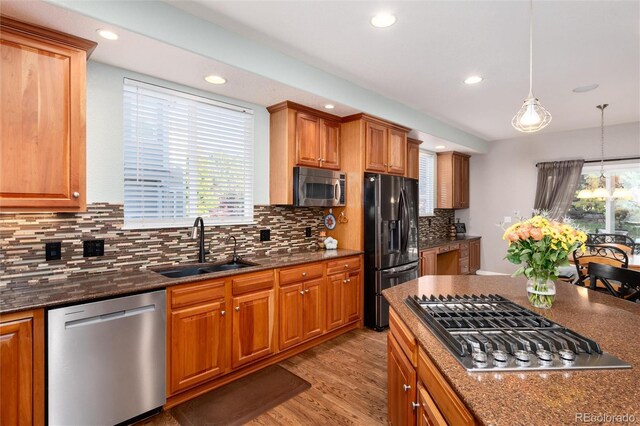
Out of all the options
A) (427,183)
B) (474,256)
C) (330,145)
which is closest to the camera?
(330,145)

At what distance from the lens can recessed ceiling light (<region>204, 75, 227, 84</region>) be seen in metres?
2.72

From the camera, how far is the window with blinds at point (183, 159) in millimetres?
2662

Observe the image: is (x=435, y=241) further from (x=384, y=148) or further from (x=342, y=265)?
(x=342, y=265)

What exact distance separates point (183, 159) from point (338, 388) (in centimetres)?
235

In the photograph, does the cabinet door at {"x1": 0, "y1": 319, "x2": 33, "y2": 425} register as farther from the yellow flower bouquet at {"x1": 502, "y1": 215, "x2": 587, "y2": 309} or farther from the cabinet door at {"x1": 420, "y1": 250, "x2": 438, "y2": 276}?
the cabinet door at {"x1": 420, "y1": 250, "x2": 438, "y2": 276}

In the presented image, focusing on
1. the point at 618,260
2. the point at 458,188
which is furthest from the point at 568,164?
the point at 618,260

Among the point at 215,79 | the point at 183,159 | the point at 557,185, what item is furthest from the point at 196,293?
the point at 557,185

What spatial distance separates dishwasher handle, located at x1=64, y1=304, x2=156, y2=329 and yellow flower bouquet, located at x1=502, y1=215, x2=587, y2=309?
7.09ft

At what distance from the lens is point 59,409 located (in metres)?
1.79

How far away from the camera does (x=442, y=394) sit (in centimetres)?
114

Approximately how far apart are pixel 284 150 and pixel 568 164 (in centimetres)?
485

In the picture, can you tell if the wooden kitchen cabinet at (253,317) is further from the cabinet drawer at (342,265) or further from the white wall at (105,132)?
the white wall at (105,132)

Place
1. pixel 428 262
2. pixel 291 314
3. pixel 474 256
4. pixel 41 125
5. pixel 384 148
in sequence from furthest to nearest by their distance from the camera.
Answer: pixel 474 256 → pixel 428 262 → pixel 384 148 → pixel 291 314 → pixel 41 125

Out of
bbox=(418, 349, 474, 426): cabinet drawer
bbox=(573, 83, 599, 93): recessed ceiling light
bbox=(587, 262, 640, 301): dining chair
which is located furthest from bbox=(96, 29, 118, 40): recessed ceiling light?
bbox=(573, 83, 599, 93): recessed ceiling light
